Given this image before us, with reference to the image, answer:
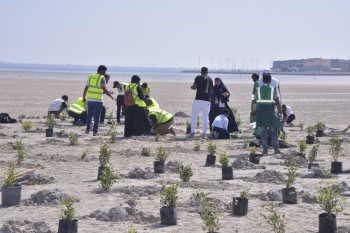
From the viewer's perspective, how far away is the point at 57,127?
775 inches

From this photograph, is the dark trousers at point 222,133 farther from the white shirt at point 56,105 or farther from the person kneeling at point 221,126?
the white shirt at point 56,105

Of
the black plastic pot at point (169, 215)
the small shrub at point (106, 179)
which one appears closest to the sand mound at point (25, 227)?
the black plastic pot at point (169, 215)

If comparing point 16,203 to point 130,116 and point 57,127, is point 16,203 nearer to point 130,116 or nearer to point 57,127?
point 130,116

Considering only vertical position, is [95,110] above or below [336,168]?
above

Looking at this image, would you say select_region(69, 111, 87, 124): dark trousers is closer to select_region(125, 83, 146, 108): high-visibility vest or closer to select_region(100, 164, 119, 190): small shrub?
select_region(125, 83, 146, 108): high-visibility vest

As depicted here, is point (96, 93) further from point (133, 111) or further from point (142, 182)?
point (142, 182)

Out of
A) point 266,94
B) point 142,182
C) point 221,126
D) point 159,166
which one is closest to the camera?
point 142,182

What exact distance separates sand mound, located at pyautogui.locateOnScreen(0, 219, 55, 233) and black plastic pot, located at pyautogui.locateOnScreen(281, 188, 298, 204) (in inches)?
122

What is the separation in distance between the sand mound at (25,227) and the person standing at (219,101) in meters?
10.1

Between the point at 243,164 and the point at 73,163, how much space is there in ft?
9.96

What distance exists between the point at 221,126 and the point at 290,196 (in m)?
8.00

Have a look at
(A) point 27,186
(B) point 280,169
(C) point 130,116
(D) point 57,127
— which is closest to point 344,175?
(B) point 280,169

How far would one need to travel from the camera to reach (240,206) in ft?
27.7

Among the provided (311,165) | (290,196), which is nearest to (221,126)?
(311,165)
